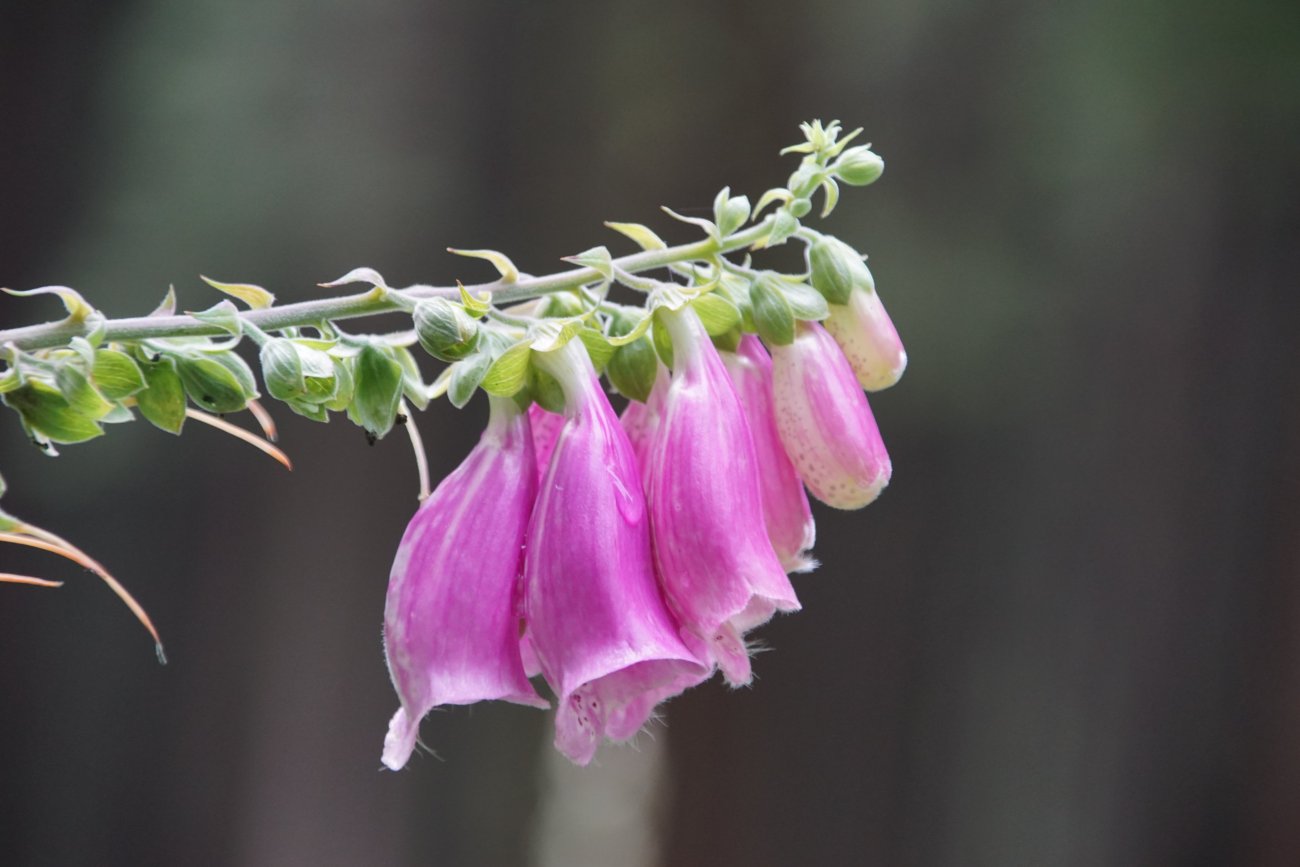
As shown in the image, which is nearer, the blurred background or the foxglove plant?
the foxglove plant

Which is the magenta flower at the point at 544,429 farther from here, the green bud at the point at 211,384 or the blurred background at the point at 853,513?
the blurred background at the point at 853,513

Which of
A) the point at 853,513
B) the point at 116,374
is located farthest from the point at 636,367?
the point at 853,513

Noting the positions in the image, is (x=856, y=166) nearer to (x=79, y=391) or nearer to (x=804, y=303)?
(x=804, y=303)

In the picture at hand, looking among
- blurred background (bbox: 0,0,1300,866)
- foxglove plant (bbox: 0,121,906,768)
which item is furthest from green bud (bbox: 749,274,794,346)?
blurred background (bbox: 0,0,1300,866)

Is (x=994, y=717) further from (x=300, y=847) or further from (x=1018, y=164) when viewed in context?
(x=300, y=847)

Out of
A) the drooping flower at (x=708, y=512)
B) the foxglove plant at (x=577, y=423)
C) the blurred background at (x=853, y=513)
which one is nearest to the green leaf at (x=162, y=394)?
the foxglove plant at (x=577, y=423)

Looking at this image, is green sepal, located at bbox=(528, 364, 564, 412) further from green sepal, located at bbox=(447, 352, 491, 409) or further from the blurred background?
the blurred background
